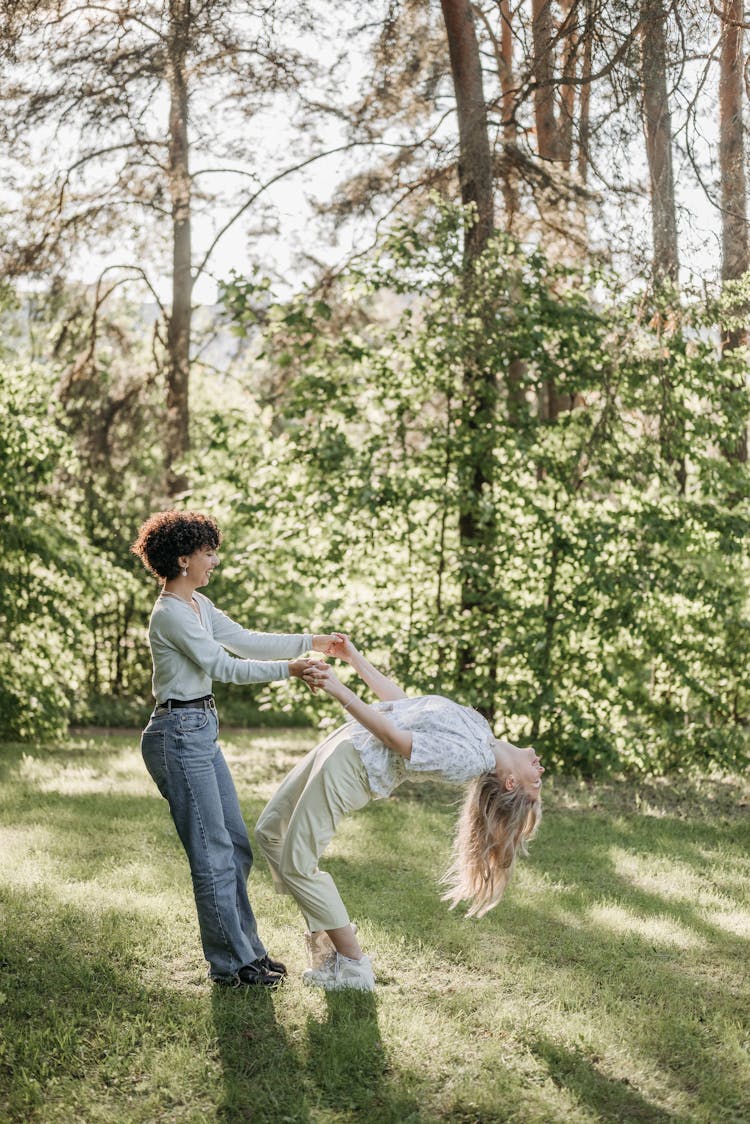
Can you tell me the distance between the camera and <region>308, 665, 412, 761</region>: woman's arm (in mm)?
3996

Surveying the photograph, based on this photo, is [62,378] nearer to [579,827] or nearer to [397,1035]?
[579,827]

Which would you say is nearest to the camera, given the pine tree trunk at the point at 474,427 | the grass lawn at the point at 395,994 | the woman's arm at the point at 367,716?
the grass lawn at the point at 395,994

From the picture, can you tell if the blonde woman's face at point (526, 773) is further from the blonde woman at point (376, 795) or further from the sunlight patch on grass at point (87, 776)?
the sunlight patch on grass at point (87, 776)

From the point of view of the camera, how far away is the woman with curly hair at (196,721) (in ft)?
13.4

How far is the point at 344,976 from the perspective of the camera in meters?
4.22

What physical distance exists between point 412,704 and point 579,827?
324 cm

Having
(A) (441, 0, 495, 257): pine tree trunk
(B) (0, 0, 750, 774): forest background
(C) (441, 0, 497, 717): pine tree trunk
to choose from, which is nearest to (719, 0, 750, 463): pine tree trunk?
(B) (0, 0, 750, 774): forest background

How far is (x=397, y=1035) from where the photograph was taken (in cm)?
385

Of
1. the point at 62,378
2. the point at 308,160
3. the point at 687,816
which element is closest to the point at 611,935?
the point at 687,816

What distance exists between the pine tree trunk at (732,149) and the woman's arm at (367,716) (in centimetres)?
494

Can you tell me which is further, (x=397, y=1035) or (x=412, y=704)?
(x=412, y=704)

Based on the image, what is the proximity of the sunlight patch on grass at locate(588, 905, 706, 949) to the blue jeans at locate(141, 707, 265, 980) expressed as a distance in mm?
1880

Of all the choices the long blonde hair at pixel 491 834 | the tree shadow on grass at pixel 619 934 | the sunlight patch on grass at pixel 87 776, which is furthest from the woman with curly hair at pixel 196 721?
the sunlight patch on grass at pixel 87 776

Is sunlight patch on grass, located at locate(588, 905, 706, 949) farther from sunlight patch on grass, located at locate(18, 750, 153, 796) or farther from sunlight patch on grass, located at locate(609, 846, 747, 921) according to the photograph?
sunlight patch on grass, located at locate(18, 750, 153, 796)
